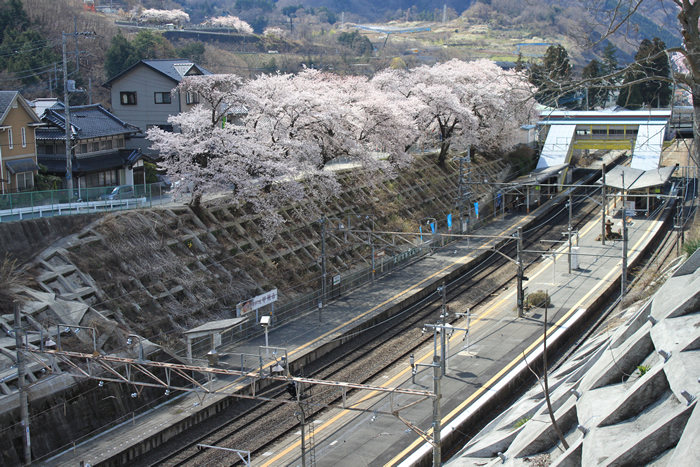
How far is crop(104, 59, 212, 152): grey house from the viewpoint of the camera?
37344mm

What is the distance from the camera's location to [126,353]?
19.5m

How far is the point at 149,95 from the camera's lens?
3794cm

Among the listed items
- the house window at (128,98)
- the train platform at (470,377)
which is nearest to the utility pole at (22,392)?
the train platform at (470,377)

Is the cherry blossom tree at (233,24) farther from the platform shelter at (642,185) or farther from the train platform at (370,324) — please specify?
the train platform at (370,324)

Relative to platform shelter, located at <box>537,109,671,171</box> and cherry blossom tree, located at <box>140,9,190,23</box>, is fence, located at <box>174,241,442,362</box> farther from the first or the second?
cherry blossom tree, located at <box>140,9,190,23</box>

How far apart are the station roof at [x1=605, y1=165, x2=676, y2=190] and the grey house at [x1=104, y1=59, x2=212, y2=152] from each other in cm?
2623

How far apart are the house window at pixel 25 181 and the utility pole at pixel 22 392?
12.8m

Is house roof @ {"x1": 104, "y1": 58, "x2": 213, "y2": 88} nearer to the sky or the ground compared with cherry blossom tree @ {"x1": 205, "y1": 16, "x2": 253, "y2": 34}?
nearer to the ground

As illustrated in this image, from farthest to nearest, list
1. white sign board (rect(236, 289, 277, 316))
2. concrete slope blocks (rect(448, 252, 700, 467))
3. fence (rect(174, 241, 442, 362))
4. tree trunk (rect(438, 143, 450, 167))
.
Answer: tree trunk (rect(438, 143, 450, 167)) < white sign board (rect(236, 289, 277, 316)) < fence (rect(174, 241, 442, 362)) < concrete slope blocks (rect(448, 252, 700, 467))

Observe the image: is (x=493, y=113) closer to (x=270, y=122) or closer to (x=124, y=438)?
(x=270, y=122)

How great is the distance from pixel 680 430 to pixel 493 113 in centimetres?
4474

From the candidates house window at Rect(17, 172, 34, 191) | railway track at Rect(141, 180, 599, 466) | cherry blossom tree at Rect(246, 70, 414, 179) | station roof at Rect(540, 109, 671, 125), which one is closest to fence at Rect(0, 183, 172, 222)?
house window at Rect(17, 172, 34, 191)

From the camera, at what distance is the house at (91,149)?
30.0 m

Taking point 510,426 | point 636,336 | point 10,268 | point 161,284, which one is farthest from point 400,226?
point 636,336
